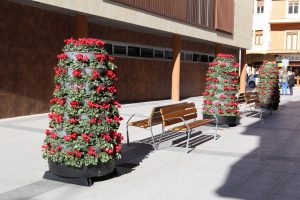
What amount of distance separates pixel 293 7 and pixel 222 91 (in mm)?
39302

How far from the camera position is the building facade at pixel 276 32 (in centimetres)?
4738

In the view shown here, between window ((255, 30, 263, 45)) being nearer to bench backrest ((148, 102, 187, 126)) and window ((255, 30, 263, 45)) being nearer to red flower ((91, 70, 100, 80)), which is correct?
bench backrest ((148, 102, 187, 126))

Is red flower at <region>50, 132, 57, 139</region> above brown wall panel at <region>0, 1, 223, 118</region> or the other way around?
the other way around

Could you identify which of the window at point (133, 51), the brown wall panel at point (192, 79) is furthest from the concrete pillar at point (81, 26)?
the brown wall panel at point (192, 79)

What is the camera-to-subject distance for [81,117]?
6035 mm

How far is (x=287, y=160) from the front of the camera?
7984mm

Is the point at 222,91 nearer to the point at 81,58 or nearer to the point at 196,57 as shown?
the point at 81,58

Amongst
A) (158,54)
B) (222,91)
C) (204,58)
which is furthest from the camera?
(204,58)

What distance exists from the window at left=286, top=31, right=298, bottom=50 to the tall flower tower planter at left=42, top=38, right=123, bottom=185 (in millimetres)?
45300

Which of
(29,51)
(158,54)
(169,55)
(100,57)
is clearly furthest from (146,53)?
(100,57)

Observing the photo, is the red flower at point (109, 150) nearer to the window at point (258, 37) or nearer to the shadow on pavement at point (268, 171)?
the shadow on pavement at point (268, 171)

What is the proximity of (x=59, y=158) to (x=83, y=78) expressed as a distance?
120cm

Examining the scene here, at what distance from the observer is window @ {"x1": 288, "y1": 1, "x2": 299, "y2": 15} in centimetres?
4712

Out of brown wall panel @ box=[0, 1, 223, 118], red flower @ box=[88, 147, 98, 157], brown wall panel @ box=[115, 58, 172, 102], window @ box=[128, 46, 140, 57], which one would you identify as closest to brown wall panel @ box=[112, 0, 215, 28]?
brown wall panel @ box=[0, 1, 223, 118]
